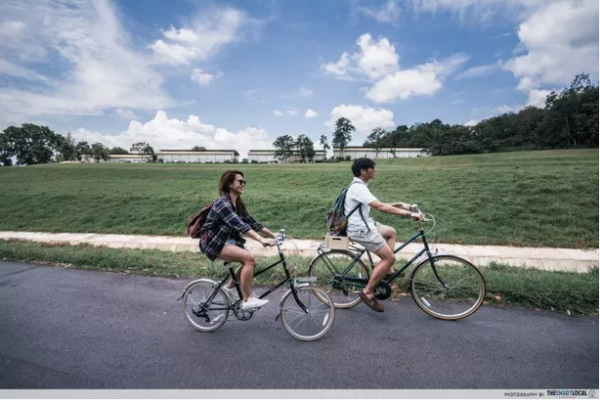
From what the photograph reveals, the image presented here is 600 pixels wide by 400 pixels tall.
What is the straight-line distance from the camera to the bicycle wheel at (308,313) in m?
3.46

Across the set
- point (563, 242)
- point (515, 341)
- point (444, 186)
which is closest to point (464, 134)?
point (444, 186)

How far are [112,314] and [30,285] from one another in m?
2.43

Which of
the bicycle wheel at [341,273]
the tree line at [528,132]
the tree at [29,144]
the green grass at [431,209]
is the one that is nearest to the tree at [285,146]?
the tree line at [528,132]

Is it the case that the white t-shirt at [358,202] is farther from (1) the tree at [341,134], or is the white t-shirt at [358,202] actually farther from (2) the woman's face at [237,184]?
(1) the tree at [341,134]

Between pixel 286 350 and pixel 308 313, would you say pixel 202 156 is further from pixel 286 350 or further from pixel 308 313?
pixel 286 350

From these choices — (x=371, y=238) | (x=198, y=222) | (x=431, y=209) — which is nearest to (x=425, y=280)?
(x=371, y=238)

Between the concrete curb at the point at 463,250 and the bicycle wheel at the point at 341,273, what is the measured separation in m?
1.94

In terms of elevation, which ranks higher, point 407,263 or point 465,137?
point 465,137

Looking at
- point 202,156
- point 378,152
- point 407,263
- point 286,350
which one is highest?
point 202,156

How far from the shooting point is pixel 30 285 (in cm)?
518

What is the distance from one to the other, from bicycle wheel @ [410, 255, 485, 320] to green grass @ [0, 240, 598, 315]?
0.51m

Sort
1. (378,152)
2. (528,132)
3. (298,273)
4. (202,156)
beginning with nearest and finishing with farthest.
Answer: (298,273) < (528,132) < (378,152) < (202,156)

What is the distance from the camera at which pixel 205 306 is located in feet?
11.9

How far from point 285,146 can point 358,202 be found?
78721 millimetres
